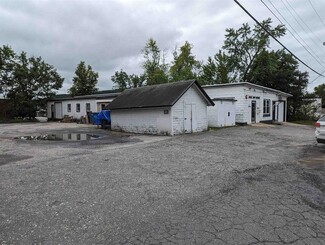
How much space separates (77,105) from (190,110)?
61.9 ft

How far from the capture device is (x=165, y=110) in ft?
49.8

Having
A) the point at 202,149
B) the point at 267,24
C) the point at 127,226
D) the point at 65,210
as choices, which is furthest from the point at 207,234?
the point at 267,24

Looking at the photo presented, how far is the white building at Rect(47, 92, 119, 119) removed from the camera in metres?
27.3

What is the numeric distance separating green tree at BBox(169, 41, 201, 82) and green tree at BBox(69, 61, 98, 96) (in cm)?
1404

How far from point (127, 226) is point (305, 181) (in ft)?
14.0

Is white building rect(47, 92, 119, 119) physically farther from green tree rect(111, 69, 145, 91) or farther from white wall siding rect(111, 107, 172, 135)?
green tree rect(111, 69, 145, 91)

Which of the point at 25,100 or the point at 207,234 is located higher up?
the point at 25,100

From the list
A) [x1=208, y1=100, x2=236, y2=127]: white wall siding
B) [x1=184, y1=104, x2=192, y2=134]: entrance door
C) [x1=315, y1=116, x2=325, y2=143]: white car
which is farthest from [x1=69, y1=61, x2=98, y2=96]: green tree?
[x1=315, y1=116, x2=325, y2=143]: white car

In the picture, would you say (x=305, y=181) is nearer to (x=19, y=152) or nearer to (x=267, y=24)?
(x=19, y=152)

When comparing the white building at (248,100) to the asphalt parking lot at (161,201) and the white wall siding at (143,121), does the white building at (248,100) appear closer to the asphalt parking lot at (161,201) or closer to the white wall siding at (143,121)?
the white wall siding at (143,121)

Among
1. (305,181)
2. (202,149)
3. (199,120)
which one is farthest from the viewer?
(199,120)

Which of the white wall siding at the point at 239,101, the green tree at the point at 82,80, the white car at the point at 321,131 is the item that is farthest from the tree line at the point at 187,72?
the white car at the point at 321,131

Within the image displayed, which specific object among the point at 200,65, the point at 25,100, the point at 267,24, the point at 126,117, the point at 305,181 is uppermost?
the point at 267,24

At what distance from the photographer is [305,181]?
216 inches
